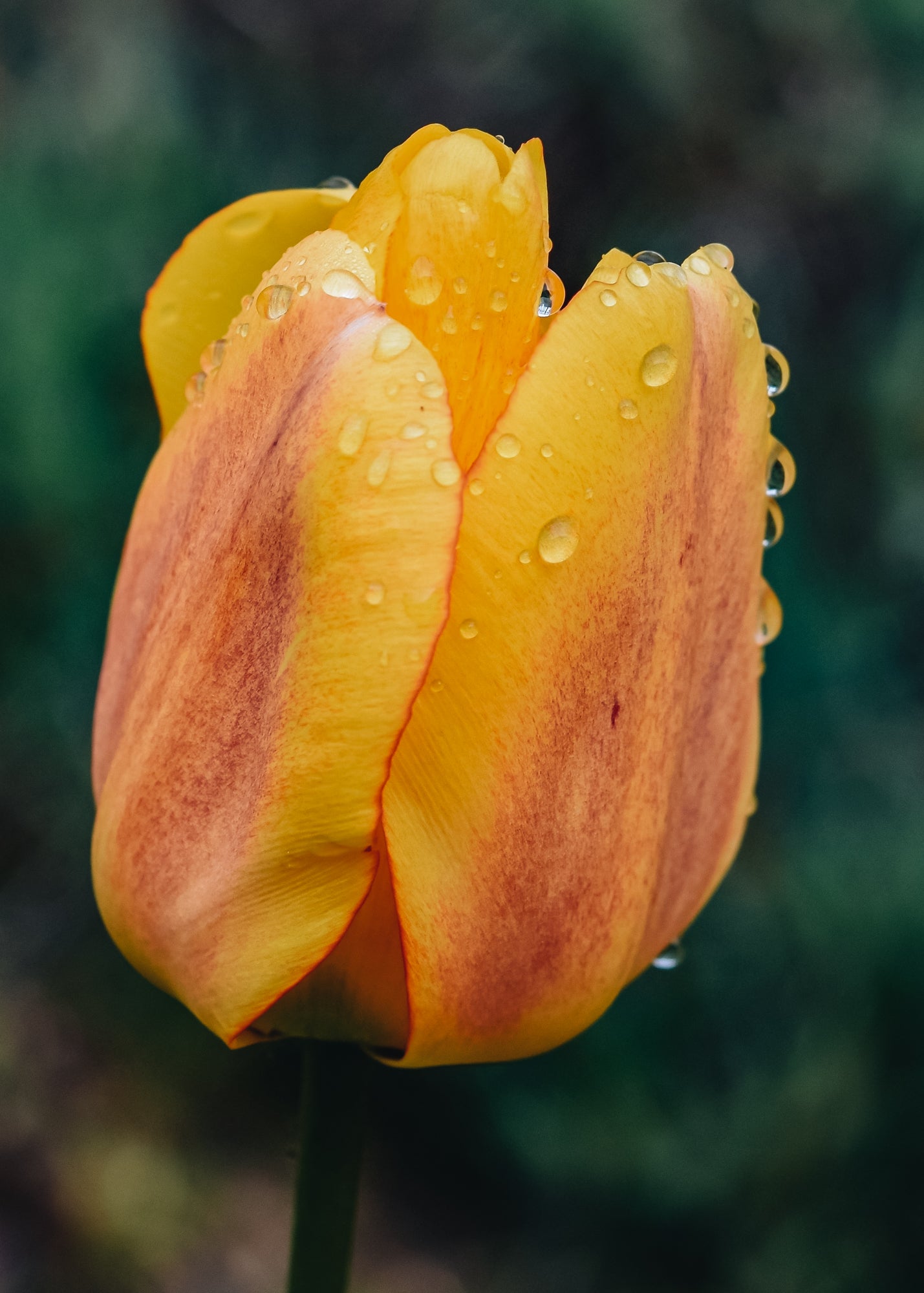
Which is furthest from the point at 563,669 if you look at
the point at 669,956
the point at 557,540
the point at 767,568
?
the point at 767,568

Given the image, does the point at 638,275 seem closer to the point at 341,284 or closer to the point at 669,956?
the point at 341,284

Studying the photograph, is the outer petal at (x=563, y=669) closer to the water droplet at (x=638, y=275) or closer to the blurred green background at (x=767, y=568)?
the water droplet at (x=638, y=275)

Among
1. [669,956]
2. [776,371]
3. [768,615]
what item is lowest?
[669,956]

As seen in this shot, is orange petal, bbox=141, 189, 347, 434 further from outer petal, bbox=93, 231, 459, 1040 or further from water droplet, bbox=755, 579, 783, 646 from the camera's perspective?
water droplet, bbox=755, 579, 783, 646

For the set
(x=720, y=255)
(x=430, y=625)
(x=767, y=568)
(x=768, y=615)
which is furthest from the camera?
(x=767, y=568)

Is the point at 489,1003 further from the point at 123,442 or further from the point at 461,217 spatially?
the point at 123,442

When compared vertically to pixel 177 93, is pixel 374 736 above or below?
below

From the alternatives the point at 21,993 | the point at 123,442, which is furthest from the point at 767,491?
the point at 21,993

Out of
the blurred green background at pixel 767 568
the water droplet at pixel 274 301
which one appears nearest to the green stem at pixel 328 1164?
the water droplet at pixel 274 301
